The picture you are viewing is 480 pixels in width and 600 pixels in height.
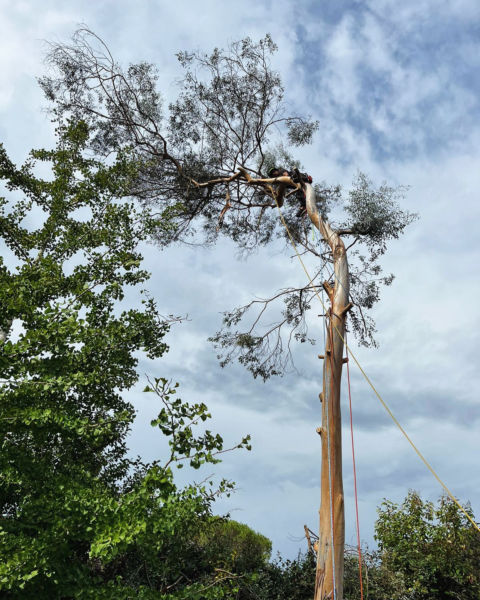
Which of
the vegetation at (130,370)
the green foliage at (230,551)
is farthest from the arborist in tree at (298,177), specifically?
the green foliage at (230,551)

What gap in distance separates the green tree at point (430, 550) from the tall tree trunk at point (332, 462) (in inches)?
121

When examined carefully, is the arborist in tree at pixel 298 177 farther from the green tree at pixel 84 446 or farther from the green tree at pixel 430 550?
the green tree at pixel 430 550

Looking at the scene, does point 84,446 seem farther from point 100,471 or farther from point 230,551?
point 230,551

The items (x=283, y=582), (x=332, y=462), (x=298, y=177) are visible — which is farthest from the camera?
(x=298, y=177)

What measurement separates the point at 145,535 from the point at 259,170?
774 cm

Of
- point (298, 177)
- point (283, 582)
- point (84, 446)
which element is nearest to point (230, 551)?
point (283, 582)

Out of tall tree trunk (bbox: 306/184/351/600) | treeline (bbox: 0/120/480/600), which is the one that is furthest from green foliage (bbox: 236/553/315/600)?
tall tree trunk (bbox: 306/184/351/600)

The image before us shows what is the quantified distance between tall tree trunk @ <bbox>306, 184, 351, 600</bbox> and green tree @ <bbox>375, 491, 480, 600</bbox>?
3065 mm

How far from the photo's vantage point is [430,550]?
862cm

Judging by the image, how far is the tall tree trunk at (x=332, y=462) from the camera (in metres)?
5.76

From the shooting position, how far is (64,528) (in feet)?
15.2

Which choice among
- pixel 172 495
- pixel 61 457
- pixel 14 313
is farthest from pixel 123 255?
pixel 172 495

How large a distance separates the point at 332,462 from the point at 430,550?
4031mm

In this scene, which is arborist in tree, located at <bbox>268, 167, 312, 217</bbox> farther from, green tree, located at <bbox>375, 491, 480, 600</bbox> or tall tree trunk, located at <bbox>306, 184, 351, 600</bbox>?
green tree, located at <bbox>375, 491, 480, 600</bbox>
